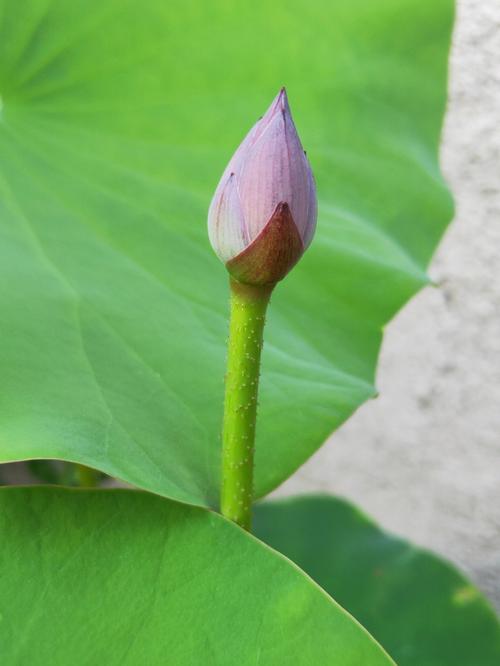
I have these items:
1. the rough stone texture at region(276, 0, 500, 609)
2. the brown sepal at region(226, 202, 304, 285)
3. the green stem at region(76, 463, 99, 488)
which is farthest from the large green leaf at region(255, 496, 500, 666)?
the brown sepal at region(226, 202, 304, 285)

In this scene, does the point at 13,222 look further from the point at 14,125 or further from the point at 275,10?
the point at 275,10

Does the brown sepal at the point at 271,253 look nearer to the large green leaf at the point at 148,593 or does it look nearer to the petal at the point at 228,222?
the petal at the point at 228,222

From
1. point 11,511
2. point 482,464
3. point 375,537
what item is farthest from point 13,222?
point 482,464

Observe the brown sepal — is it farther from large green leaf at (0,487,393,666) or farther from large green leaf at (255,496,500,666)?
large green leaf at (255,496,500,666)

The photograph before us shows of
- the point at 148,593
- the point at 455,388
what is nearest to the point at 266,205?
the point at 148,593

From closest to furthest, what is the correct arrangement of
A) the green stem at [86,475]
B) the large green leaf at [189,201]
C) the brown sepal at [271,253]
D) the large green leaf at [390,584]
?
1. the brown sepal at [271,253]
2. the large green leaf at [189,201]
3. the green stem at [86,475]
4. the large green leaf at [390,584]

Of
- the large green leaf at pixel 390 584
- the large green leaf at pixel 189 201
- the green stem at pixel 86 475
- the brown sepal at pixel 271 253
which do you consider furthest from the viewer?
the large green leaf at pixel 390 584

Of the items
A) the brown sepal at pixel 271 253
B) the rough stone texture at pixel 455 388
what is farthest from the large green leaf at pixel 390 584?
the brown sepal at pixel 271 253
